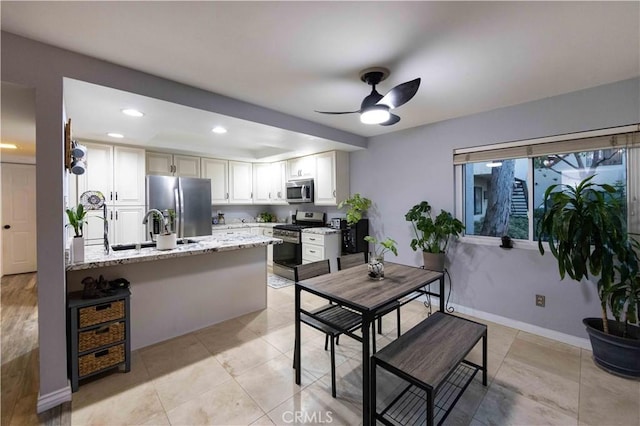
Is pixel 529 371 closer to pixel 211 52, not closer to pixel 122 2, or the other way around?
Result: pixel 211 52

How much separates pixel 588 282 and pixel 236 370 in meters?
3.30

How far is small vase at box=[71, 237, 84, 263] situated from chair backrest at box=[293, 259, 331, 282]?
1665 millimetres

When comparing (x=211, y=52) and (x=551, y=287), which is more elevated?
(x=211, y=52)

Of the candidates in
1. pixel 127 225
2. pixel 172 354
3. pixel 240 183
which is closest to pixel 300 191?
pixel 240 183

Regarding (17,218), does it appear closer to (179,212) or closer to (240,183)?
(179,212)

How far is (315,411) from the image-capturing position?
182 centimetres

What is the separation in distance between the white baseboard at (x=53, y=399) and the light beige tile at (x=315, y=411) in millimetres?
1409

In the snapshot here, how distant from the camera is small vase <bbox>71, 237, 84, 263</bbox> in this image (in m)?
2.11

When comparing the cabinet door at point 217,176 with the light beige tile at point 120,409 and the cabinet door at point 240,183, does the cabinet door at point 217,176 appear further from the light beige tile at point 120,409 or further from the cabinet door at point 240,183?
the light beige tile at point 120,409

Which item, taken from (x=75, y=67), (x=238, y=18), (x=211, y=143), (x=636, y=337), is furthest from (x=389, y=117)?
Result: (x=211, y=143)

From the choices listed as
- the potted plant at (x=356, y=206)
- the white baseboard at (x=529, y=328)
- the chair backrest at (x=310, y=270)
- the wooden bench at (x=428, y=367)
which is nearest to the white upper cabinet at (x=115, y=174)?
the potted plant at (x=356, y=206)

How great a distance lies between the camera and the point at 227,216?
5906 mm

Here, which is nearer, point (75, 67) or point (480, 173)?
point (75, 67)

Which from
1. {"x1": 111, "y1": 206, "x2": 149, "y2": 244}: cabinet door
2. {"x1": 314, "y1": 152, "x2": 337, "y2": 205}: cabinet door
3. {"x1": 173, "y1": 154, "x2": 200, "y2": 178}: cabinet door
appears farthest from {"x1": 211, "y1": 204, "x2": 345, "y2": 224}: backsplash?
{"x1": 111, "y1": 206, "x2": 149, "y2": 244}: cabinet door
